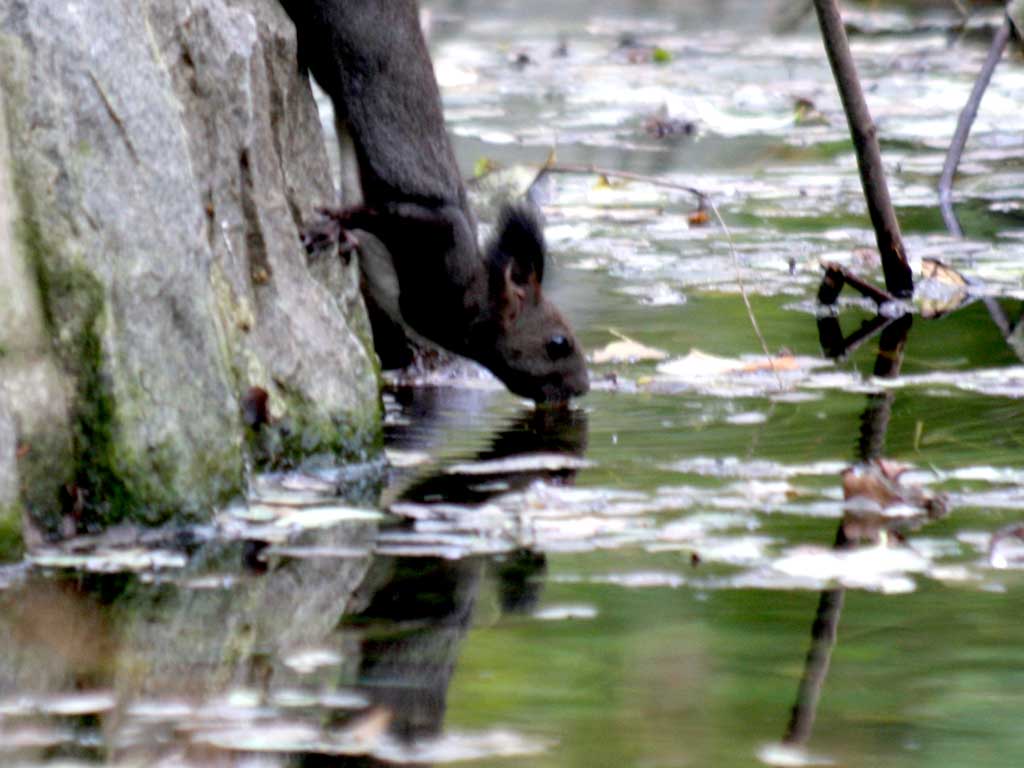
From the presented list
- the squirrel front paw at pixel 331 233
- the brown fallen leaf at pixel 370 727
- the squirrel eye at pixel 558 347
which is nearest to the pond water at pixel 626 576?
the brown fallen leaf at pixel 370 727

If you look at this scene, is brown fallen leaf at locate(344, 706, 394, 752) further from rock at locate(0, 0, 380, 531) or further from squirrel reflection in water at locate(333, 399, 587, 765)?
rock at locate(0, 0, 380, 531)

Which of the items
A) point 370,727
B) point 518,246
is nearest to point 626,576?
point 370,727

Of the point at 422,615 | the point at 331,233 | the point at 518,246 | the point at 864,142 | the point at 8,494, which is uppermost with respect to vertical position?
the point at 864,142

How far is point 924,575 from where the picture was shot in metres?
3.38

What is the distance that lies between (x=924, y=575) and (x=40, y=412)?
142cm

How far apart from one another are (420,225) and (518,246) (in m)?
0.31

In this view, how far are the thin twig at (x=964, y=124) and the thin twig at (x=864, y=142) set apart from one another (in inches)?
16.8

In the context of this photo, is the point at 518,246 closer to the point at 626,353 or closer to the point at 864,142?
the point at 626,353

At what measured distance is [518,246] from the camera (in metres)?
5.88

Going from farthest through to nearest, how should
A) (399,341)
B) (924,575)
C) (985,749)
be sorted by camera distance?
(399,341), (924,575), (985,749)

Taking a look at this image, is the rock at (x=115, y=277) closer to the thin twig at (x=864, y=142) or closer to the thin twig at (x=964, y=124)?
the thin twig at (x=864, y=142)

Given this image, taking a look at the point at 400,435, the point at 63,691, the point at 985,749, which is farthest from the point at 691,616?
the point at 400,435

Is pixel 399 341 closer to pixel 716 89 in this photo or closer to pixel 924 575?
pixel 924 575

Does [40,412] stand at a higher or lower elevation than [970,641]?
higher
